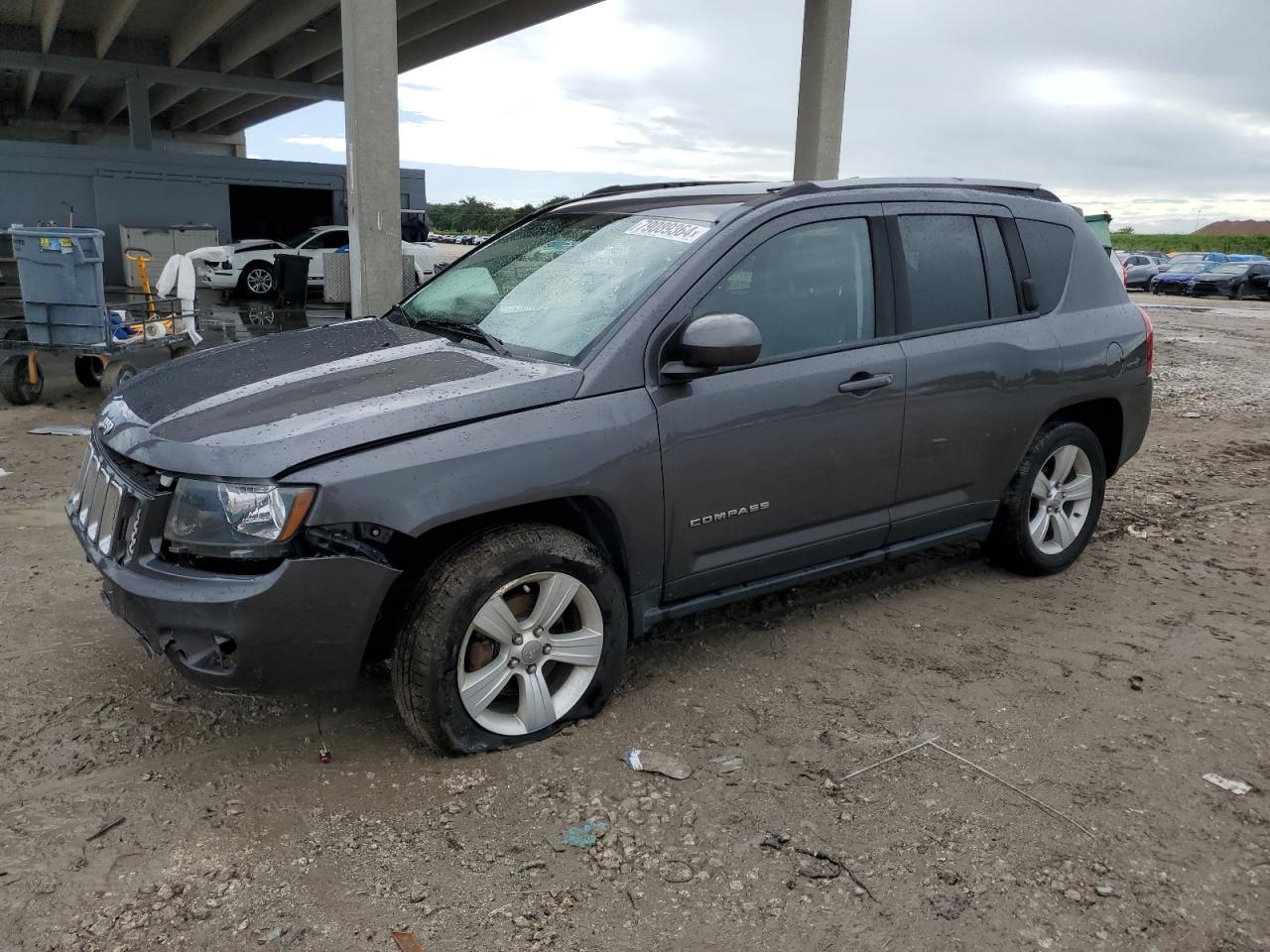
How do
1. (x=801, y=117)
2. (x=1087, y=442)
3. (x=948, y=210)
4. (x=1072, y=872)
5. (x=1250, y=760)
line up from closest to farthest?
1. (x=1072, y=872)
2. (x=1250, y=760)
3. (x=948, y=210)
4. (x=1087, y=442)
5. (x=801, y=117)

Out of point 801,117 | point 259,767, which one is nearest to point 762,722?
point 259,767

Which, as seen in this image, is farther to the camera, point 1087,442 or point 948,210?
point 1087,442

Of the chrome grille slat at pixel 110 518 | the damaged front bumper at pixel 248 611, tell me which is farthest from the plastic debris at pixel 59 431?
the damaged front bumper at pixel 248 611

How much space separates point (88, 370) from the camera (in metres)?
9.72

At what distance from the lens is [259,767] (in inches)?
125

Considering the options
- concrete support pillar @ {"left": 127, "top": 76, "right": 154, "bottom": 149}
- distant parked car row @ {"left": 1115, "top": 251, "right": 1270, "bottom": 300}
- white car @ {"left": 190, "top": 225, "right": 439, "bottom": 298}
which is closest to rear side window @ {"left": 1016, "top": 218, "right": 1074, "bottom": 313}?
white car @ {"left": 190, "top": 225, "right": 439, "bottom": 298}

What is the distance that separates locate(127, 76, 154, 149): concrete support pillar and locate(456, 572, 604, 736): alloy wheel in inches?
1099

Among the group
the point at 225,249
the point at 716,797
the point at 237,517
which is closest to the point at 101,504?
the point at 237,517

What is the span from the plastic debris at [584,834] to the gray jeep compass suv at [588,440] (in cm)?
47

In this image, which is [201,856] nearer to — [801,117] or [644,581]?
[644,581]

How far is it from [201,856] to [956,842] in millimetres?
2107

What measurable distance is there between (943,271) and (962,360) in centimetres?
41

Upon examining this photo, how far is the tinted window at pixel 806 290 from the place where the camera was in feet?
12.1

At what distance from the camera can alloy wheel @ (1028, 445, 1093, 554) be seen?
15.9 ft
